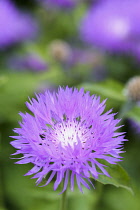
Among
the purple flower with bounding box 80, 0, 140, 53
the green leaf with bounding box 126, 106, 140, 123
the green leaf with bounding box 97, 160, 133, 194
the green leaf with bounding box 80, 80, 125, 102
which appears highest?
the purple flower with bounding box 80, 0, 140, 53

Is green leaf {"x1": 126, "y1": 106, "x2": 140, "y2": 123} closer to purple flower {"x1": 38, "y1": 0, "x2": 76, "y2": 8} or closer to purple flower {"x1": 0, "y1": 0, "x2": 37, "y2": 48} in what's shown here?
purple flower {"x1": 0, "y1": 0, "x2": 37, "y2": 48}

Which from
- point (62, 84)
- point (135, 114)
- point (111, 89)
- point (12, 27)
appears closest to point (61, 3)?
point (12, 27)

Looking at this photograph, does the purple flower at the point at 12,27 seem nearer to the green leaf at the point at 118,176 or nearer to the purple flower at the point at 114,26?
the purple flower at the point at 114,26

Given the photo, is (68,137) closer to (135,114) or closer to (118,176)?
(118,176)

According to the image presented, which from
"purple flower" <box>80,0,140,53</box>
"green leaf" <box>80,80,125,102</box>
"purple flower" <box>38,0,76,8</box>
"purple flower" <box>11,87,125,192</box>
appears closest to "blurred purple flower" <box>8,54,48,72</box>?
"purple flower" <box>80,0,140,53</box>

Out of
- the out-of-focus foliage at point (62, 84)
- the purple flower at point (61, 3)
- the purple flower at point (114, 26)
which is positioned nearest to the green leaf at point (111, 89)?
the out-of-focus foliage at point (62, 84)
